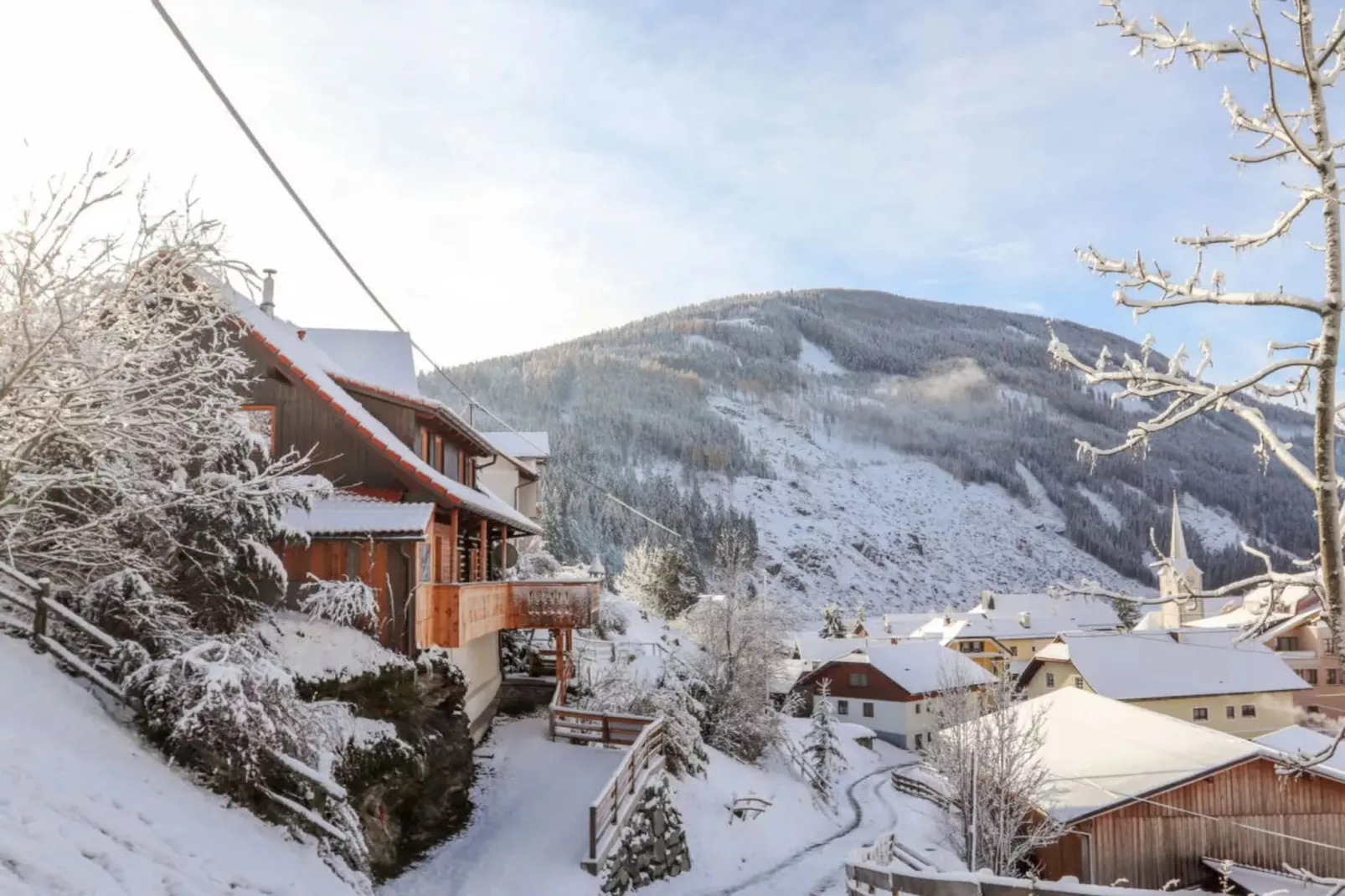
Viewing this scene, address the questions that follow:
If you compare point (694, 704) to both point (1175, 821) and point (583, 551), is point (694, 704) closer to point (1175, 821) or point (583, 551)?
point (1175, 821)

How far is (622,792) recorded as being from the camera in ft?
63.5

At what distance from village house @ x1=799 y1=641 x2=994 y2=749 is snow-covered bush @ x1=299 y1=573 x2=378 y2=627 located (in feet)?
153

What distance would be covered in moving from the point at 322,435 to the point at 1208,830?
28.2 meters

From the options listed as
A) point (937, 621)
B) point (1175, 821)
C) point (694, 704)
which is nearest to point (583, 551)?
point (937, 621)

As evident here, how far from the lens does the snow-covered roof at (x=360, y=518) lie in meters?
17.9

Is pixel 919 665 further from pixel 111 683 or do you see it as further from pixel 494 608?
pixel 111 683

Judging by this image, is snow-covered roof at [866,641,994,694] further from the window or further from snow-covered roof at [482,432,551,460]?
the window

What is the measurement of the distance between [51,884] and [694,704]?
24595 mm

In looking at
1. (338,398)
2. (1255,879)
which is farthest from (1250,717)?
(338,398)

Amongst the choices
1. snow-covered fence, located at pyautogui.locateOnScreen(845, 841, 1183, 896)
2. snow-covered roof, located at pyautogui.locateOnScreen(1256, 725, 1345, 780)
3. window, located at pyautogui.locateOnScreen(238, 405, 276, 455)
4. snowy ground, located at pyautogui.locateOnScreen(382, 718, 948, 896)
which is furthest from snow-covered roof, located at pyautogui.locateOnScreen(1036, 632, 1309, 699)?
window, located at pyautogui.locateOnScreen(238, 405, 276, 455)

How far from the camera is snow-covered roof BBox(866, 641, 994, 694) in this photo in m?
61.2

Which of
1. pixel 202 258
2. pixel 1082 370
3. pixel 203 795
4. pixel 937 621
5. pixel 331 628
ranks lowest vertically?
pixel 937 621

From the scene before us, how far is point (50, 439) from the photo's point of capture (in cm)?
1257

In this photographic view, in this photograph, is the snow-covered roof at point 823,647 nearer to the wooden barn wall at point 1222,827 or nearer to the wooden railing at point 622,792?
the wooden barn wall at point 1222,827
